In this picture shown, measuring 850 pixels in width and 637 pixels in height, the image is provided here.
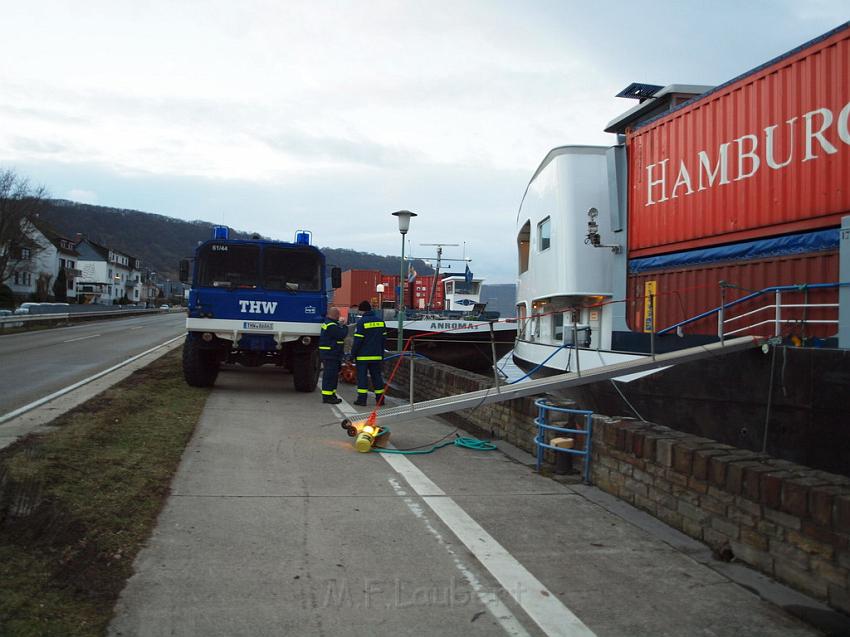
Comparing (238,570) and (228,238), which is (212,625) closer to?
(238,570)

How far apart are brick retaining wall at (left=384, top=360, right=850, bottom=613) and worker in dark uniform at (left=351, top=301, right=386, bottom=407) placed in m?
5.35

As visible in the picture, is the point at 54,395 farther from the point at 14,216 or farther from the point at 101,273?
the point at 101,273

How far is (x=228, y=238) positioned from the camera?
1320 centimetres

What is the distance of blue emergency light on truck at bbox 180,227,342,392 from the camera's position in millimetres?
12141

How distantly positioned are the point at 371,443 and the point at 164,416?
3356 mm

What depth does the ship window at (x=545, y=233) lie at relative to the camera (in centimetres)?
1420

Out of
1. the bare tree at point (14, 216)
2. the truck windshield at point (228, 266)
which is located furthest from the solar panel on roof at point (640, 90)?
the bare tree at point (14, 216)

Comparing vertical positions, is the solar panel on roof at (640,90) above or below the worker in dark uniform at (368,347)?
above

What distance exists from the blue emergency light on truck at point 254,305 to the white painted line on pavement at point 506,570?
6.48 meters

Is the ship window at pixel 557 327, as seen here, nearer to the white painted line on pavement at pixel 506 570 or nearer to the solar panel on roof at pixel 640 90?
the solar panel on roof at pixel 640 90

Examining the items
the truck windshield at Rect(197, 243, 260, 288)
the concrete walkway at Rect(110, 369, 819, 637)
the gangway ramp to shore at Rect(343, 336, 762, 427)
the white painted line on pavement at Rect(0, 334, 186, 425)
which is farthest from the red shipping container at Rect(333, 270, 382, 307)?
the concrete walkway at Rect(110, 369, 819, 637)

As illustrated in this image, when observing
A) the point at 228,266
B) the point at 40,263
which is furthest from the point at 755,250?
the point at 40,263

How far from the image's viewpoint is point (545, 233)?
14.7m

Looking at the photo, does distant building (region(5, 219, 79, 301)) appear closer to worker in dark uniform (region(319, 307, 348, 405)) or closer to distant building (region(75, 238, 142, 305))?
distant building (region(75, 238, 142, 305))
